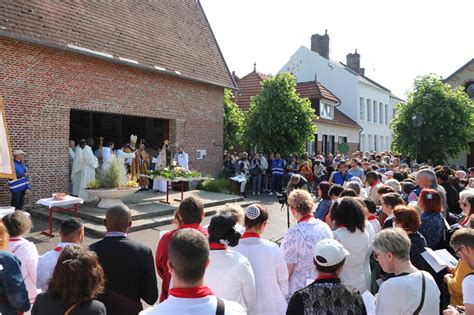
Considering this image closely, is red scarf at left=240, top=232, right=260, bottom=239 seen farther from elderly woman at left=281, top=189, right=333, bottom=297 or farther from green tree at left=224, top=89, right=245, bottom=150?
green tree at left=224, top=89, right=245, bottom=150

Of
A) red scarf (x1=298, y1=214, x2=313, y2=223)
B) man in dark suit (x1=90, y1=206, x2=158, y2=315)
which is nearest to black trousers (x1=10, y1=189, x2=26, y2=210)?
A: man in dark suit (x1=90, y1=206, x2=158, y2=315)

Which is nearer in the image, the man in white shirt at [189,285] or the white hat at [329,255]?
the man in white shirt at [189,285]

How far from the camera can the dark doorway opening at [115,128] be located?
17.4 metres

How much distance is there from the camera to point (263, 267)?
343 centimetres

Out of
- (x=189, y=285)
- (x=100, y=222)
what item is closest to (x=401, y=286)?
(x=189, y=285)

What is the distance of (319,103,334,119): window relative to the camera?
99.6ft

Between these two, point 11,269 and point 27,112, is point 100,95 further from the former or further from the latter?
point 11,269

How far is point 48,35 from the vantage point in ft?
41.7

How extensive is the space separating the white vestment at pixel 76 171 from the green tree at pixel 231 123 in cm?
1091

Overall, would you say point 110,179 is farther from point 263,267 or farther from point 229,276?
point 229,276

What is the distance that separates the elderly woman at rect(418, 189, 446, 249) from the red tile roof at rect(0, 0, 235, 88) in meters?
11.4

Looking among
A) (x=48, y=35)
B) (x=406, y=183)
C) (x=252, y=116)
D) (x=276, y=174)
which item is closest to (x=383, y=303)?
(x=406, y=183)

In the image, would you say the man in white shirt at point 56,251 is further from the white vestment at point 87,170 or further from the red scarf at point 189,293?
the white vestment at point 87,170

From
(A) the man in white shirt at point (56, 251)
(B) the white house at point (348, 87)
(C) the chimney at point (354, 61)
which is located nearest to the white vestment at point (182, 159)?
(A) the man in white shirt at point (56, 251)
